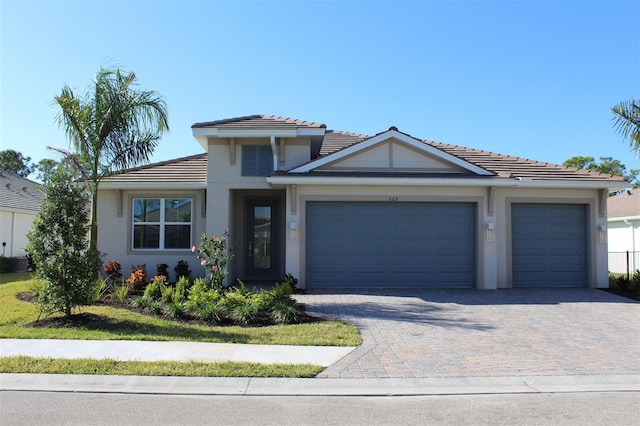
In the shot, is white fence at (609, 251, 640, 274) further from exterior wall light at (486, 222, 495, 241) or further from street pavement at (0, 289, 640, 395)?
street pavement at (0, 289, 640, 395)

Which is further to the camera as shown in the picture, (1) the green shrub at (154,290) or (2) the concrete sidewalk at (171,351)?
(1) the green shrub at (154,290)

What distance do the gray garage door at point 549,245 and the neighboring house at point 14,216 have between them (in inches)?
770

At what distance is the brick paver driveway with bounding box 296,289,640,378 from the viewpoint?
6.47 m

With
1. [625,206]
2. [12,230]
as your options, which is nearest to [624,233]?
[625,206]

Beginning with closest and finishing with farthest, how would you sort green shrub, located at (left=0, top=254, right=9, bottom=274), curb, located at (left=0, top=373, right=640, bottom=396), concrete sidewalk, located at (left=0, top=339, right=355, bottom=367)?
curb, located at (left=0, top=373, right=640, bottom=396) < concrete sidewalk, located at (left=0, top=339, right=355, bottom=367) < green shrub, located at (left=0, top=254, right=9, bottom=274)

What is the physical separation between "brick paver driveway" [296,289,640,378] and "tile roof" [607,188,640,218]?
1351 centimetres

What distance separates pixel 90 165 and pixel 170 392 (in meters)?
8.55

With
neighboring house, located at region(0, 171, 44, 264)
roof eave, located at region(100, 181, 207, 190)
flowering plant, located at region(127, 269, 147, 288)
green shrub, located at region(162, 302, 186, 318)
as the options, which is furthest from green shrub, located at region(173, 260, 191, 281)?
neighboring house, located at region(0, 171, 44, 264)

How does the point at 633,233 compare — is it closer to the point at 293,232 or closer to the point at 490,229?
the point at 490,229

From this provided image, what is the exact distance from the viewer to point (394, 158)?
13.7 metres

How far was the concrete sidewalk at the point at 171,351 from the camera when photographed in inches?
263

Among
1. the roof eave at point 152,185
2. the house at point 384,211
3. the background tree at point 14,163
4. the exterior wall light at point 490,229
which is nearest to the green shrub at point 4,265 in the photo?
the house at point 384,211

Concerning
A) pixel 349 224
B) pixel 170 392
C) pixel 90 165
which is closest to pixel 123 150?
pixel 90 165

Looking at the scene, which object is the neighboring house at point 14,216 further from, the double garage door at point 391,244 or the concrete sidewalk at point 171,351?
the concrete sidewalk at point 171,351
